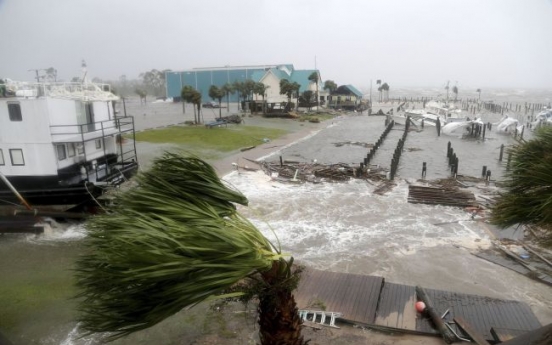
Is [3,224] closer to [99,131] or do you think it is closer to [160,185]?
[99,131]

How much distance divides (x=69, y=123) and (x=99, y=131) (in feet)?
6.32

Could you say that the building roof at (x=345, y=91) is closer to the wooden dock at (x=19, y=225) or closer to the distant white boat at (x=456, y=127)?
the distant white boat at (x=456, y=127)

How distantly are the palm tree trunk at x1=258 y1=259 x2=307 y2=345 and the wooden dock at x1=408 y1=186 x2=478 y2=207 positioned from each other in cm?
1809

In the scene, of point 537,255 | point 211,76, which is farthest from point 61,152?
point 211,76

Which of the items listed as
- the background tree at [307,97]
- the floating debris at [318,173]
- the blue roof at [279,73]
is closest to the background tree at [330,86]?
the blue roof at [279,73]

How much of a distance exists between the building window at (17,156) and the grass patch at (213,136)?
734 inches

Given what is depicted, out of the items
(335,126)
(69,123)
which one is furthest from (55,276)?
(335,126)

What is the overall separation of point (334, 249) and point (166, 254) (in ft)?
41.6

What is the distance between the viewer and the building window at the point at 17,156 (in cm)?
1697

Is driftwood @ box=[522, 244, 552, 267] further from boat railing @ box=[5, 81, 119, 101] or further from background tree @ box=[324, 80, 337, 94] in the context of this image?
background tree @ box=[324, 80, 337, 94]

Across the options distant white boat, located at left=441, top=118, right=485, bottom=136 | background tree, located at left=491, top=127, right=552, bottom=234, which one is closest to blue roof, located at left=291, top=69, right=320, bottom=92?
distant white boat, located at left=441, top=118, right=485, bottom=136

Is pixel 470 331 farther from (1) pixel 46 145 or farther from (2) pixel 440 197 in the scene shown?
(1) pixel 46 145

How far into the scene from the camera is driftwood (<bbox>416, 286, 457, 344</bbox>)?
8.79 m

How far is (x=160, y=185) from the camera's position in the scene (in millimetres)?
4570
